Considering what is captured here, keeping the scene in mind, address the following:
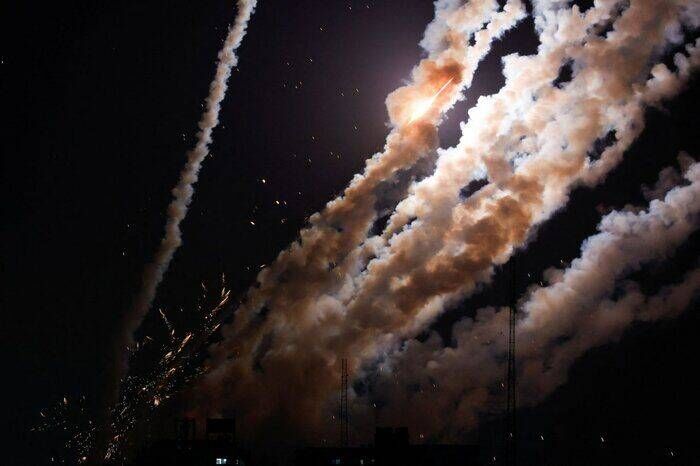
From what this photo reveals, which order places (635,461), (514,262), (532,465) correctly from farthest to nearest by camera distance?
1. (635,461)
2. (532,465)
3. (514,262)

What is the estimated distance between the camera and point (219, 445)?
84562 mm

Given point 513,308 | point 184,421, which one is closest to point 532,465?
point 184,421

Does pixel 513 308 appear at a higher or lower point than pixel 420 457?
higher

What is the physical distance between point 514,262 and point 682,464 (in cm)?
15513

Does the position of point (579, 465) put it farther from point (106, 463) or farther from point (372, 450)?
point (106, 463)

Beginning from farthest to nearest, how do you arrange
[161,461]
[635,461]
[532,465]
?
[635,461], [532,465], [161,461]

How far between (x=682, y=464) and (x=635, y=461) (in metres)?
17.1

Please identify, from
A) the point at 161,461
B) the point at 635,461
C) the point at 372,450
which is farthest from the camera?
the point at 635,461

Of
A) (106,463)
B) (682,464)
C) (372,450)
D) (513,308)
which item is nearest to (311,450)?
(372,450)

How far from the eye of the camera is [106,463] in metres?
88.9

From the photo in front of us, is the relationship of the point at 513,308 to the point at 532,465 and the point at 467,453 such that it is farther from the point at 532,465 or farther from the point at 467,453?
the point at 532,465

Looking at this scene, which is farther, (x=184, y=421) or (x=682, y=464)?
(x=682, y=464)

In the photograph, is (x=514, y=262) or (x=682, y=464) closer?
(x=514, y=262)

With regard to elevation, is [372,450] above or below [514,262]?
below
